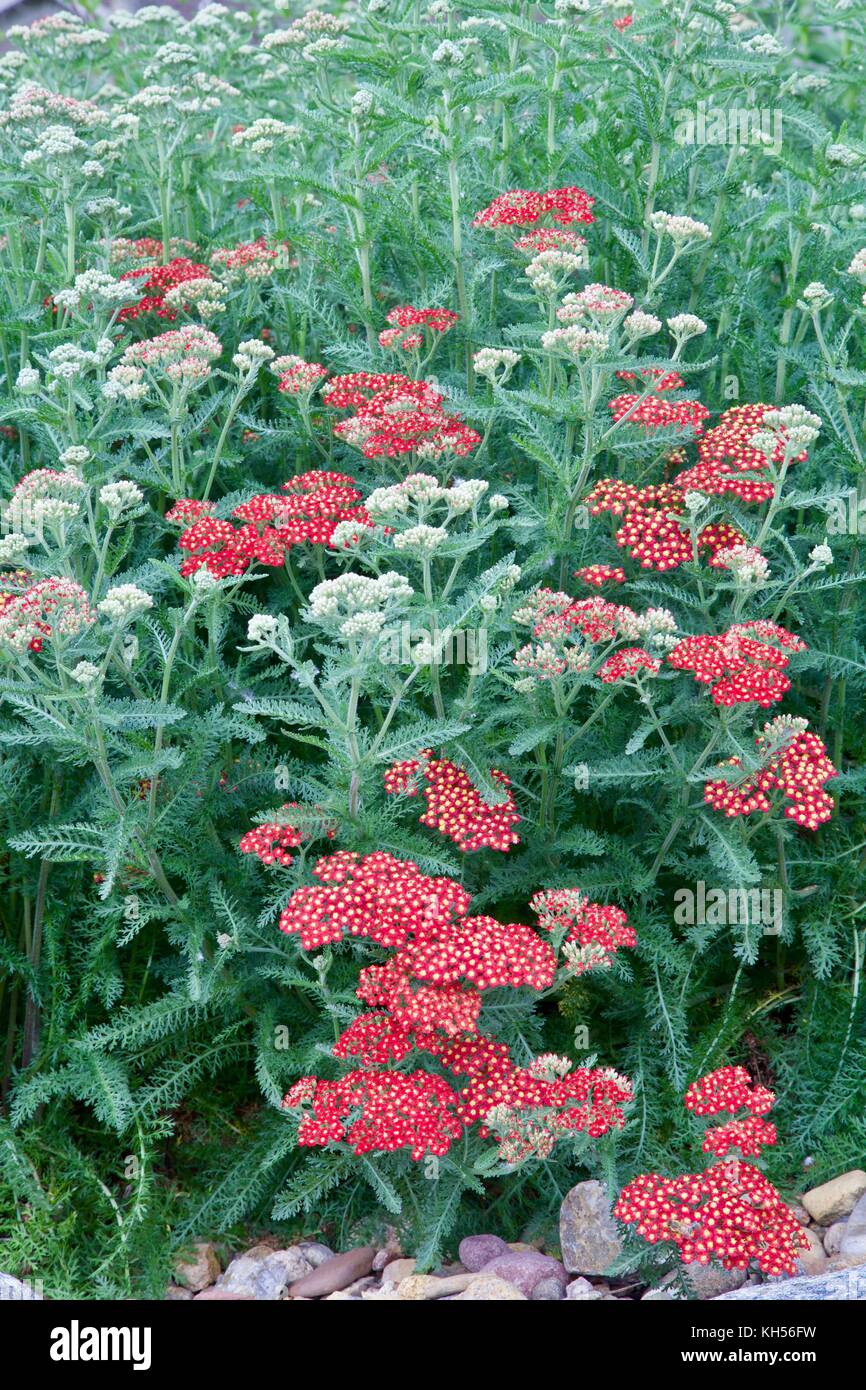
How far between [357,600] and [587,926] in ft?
3.24

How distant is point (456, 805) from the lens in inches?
148

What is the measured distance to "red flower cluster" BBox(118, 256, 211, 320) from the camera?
5242 millimetres

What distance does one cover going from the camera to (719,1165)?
11.0ft

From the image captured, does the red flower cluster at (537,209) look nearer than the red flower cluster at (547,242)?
No

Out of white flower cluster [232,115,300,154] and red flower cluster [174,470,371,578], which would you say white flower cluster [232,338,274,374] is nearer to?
red flower cluster [174,470,371,578]

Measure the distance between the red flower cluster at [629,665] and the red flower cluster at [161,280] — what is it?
92.6 inches

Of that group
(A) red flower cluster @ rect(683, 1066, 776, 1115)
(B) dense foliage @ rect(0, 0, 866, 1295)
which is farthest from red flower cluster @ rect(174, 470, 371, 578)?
(A) red flower cluster @ rect(683, 1066, 776, 1115)

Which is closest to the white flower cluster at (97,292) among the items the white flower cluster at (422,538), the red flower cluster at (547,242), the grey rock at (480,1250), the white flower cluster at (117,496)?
the white flower cluster at (117,496)

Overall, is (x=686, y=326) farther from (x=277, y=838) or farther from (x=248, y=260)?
(x=277, y=838)

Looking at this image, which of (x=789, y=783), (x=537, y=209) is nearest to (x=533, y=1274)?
(x=789, y=783)

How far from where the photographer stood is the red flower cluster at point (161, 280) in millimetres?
5242

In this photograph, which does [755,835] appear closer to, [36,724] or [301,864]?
[301,864]

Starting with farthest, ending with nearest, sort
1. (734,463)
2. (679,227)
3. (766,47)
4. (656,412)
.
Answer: (766,47) < (679,227) < (656,412) < (734,463)

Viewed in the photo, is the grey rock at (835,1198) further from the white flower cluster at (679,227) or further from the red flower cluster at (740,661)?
the white flower cluster at (679,227)
